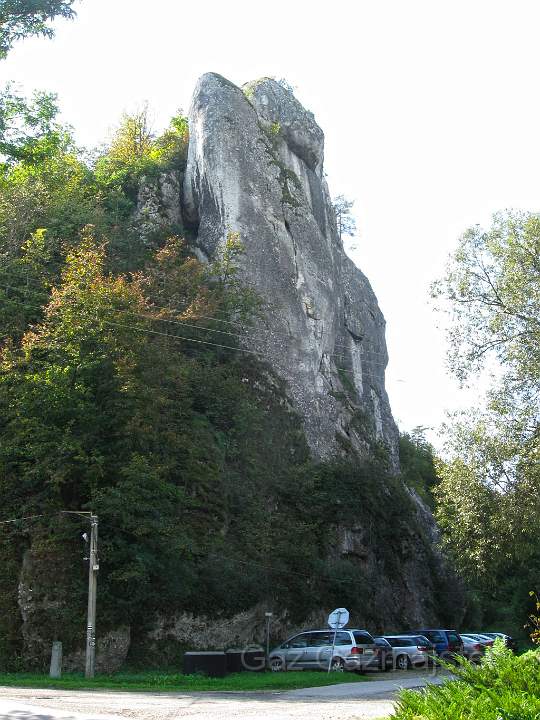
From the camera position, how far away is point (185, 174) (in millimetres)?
44438

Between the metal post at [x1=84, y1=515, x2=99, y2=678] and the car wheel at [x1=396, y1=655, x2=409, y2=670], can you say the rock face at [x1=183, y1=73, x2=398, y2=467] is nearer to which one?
the car wheel at [x1=396, y1=655, x2=409, y2=670]

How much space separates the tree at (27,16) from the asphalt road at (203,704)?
13359 mm

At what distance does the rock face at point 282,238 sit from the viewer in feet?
126

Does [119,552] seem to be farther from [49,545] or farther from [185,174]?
[185,174]

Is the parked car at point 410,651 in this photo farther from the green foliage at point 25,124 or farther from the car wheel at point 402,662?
the green foliage at point 25,124

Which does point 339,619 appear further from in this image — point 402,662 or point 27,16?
point 27,16

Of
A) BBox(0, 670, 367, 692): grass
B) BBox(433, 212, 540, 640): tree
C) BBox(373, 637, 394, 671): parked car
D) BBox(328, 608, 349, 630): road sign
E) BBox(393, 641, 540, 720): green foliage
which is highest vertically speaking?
BBox(433, 212, 540, 640): tree

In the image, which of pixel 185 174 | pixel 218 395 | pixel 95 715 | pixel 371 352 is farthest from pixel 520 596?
pixel 95 715

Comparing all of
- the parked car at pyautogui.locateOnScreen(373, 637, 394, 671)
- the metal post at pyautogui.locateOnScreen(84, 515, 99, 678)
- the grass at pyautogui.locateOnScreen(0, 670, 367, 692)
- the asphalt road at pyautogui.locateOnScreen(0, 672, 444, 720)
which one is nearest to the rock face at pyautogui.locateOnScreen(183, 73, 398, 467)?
the parked car at pyautogui.locateOnScreen(373, 637, 394, 671)

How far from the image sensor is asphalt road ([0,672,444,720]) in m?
12.1

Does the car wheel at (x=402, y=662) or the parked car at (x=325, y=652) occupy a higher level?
the parked car at (x=325, y=652)

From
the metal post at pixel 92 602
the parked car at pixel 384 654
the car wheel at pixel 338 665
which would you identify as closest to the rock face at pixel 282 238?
the parked car at pixel 384 654

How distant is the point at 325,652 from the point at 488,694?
17507 millimetres

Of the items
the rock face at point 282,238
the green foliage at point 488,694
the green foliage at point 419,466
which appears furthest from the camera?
the green foliage at point 419,466
